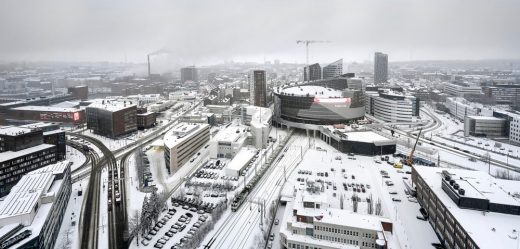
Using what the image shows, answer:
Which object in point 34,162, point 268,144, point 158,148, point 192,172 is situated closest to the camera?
point 34,162

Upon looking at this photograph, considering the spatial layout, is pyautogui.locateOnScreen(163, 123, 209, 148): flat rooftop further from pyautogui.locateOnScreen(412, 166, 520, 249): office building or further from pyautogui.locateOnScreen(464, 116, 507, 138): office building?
pyautogui.locateOnScreen(464, 116, 507, 138): office building

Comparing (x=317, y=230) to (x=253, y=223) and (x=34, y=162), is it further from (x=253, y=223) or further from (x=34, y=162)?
(x=34, y=162)

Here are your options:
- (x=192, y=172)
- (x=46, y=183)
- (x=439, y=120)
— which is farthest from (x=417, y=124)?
(x=46, y=183)

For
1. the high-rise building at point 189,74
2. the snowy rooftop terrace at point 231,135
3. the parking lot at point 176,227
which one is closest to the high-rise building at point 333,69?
the snowy rooftop terrace at point 231,135

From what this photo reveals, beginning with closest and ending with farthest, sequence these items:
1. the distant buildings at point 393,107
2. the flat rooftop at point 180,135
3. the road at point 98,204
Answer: the road at point 98,204, the flat rooftop at point 180,135, the distant buildings at point 393,107

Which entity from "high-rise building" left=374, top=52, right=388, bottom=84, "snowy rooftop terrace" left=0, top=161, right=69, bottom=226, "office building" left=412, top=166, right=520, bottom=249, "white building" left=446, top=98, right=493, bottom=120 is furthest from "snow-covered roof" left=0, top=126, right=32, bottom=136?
"high-rise building" left=374, top=52, right=388, bottom=84

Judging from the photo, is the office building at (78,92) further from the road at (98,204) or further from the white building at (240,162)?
the white building at (240,162)
